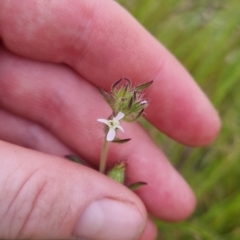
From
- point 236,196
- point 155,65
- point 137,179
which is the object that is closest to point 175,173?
point 137,179

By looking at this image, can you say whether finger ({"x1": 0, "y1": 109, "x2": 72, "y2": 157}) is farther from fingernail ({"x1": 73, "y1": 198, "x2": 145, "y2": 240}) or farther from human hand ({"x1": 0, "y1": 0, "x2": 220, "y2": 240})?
fingernail ({"x1": 73, "y1": 198, "x2": 145, "y2": 240})

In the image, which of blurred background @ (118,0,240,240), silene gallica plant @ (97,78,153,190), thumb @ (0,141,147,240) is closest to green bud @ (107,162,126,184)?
thumb @ (0,141,147,240)

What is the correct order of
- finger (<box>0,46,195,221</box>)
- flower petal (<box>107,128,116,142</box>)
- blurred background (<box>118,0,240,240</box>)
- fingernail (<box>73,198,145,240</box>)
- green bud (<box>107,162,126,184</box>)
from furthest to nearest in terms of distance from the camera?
1. blurred background (<box>118,0,240,240</box>)
2. finger (<box>0,46,195,221</box>)
3. green bud (<box>107,162,126,184</box>)
4. fingernail (<box>73,198,145,240</box>)
5. flower petal (<box>107,128,116,142</box>)

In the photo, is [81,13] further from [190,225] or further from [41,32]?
[190,225]

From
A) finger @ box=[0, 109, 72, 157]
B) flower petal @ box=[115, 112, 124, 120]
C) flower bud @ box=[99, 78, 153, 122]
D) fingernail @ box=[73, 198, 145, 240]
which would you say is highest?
flower bud @ box=[99, 78, 153, 122]

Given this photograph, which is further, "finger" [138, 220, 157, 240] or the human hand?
"finger" [138, 220, 157, 240]

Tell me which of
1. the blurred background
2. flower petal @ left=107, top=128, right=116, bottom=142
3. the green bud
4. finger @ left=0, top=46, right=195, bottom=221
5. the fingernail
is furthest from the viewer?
the blurred background

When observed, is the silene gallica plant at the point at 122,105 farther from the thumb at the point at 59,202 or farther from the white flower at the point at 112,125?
the thumb at the point at 59,202

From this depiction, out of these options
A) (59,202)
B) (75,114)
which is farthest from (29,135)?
(59,202)
